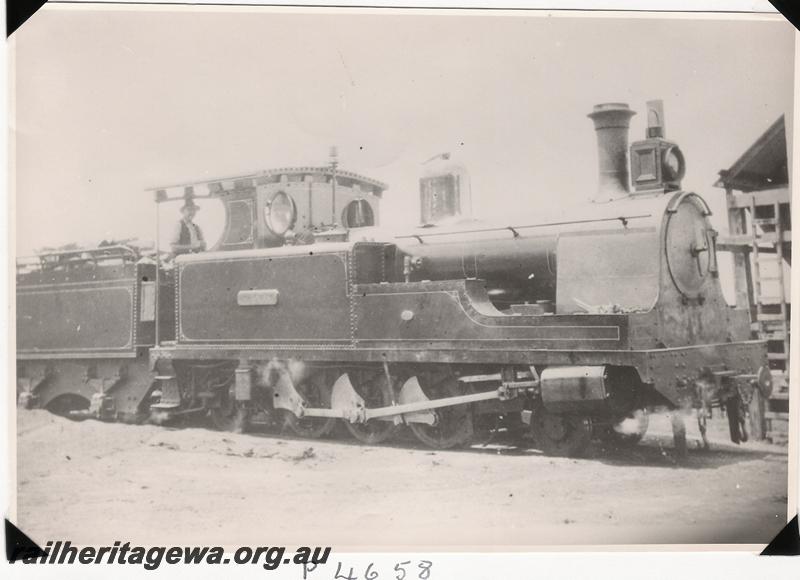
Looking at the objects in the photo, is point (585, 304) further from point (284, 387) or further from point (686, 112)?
point (284, 387)

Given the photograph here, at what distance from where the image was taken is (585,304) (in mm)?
7152

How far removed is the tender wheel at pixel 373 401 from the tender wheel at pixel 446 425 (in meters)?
0.30

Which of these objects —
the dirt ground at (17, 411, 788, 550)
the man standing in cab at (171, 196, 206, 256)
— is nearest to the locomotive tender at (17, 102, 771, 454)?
the man standing in cab at (171, 196, 206, 256)

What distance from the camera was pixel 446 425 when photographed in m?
7.72

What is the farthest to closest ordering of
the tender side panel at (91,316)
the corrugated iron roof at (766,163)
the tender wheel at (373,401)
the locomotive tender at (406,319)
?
1. the tender side panel at (91,316)
2. the tender wheel at (373,401)
3. the locomotive tender at (406,319)
4. the corrugated iron roof at (766,163)

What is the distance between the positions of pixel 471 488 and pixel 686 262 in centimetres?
258

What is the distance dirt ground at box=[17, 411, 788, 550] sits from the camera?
6.37 m

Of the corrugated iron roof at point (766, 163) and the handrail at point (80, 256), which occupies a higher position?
the corrugated iron roof at point (766, 163)

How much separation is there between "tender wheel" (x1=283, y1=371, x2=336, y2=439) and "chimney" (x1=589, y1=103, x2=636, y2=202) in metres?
3.05

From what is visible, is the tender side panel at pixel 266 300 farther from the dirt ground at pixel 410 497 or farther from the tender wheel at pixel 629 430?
the tender wheel at pixel 629 430

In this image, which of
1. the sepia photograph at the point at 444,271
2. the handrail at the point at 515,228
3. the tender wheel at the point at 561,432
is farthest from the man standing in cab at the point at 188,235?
the tender wheel at the point at 561,432

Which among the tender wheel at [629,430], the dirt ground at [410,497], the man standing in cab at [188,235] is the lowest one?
the dirt ground at [410,497]

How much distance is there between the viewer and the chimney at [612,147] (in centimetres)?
730

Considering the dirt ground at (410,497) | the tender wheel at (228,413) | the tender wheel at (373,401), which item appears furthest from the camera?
the tender wheel at (228,413)
